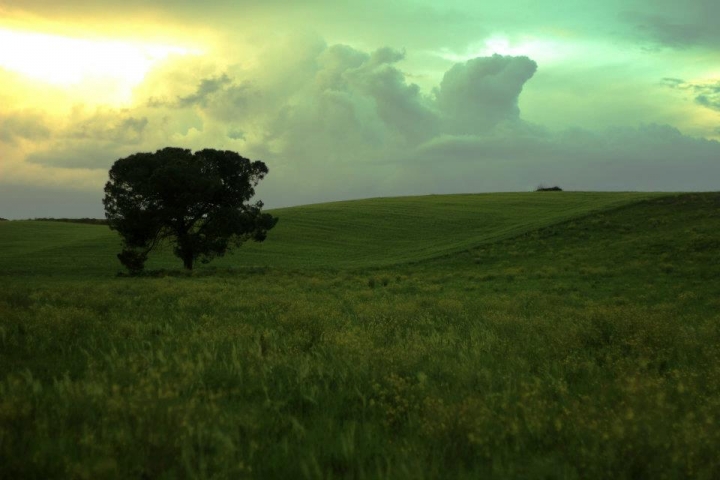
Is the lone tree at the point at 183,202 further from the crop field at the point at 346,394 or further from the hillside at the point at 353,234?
the crop field at the point at 346,394

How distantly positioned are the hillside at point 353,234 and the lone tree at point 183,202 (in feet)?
A: 12.2

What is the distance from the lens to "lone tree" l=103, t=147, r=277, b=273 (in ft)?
130

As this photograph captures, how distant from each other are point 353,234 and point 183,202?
24103 millimetres

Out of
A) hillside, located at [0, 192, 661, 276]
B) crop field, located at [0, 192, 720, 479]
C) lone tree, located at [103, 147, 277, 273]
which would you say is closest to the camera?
crop field, located at [0, 192, 720, 479]

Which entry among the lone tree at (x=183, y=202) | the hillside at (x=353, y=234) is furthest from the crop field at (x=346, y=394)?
the hillside at (x=353, y=234)

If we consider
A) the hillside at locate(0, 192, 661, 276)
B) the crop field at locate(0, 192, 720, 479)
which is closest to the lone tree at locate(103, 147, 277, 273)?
the hillside at locate(0, 192, 661, 276)

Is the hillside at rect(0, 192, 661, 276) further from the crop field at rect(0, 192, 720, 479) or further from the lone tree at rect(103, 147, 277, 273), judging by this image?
the crop field at rect(0, 192, 720, 479)

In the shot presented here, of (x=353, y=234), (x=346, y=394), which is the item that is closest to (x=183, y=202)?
(x=353, y=234)

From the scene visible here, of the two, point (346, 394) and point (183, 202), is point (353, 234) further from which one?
point (346, 394)

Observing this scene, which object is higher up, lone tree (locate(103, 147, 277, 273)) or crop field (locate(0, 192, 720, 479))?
lone tree (locate(103, 147, 277, 273))

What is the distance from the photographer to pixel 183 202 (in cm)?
4025

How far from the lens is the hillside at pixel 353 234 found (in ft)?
152

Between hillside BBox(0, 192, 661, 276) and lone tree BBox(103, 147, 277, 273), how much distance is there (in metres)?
3.71

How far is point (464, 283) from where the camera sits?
97.1ft
